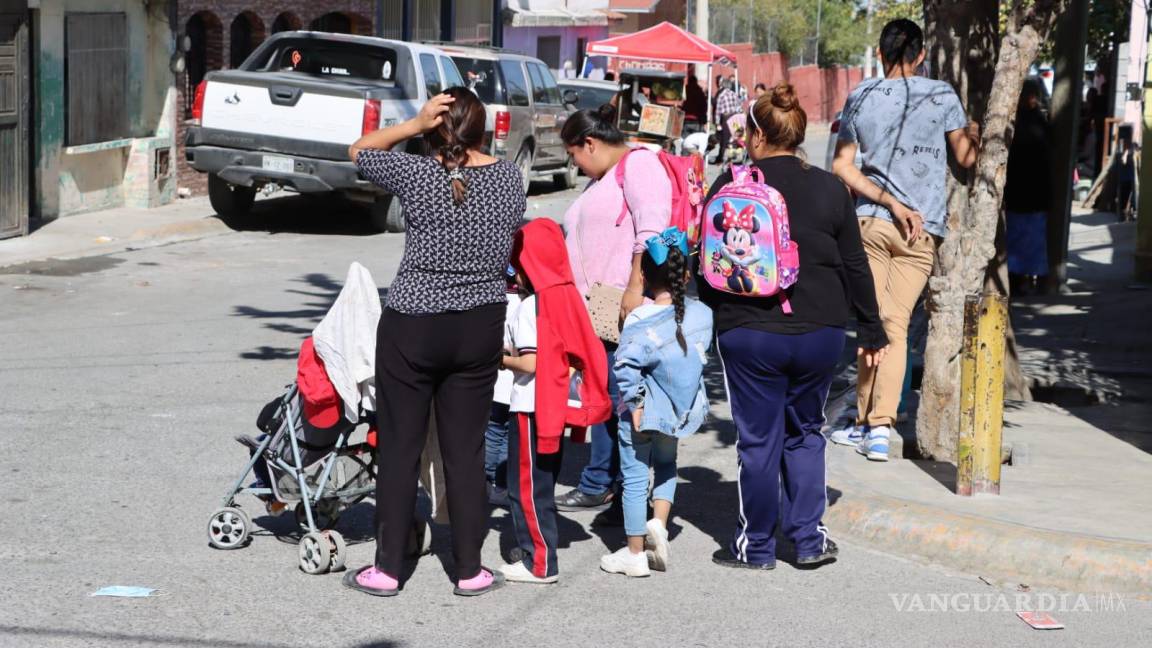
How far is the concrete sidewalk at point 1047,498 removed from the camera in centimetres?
594

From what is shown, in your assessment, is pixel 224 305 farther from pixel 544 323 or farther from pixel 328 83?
pixel 544 323

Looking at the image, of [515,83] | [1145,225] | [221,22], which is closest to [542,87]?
[515,83]

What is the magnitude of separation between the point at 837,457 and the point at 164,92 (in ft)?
43.0

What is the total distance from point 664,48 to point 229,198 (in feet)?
56.2

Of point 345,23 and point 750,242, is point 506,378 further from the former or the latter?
point 345,23

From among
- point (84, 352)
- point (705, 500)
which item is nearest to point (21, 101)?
point (84, 352)

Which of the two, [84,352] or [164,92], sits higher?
[164,92]

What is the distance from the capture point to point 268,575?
573 centimetres

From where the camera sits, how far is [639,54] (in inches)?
1270

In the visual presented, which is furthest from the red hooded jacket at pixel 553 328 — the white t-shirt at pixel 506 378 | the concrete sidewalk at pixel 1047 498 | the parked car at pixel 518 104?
the parked car at pixel 518 104

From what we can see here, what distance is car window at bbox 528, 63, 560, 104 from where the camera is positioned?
72.7ft

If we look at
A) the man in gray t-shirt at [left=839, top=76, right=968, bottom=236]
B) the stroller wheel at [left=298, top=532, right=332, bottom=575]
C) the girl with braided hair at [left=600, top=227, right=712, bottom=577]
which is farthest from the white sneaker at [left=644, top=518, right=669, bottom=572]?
the man in gray t-shirt at [left=839, top=76, right=968, bottom=236]

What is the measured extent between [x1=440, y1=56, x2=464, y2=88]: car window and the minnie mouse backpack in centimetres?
1265

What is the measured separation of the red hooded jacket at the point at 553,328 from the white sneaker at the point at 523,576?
48 cm
